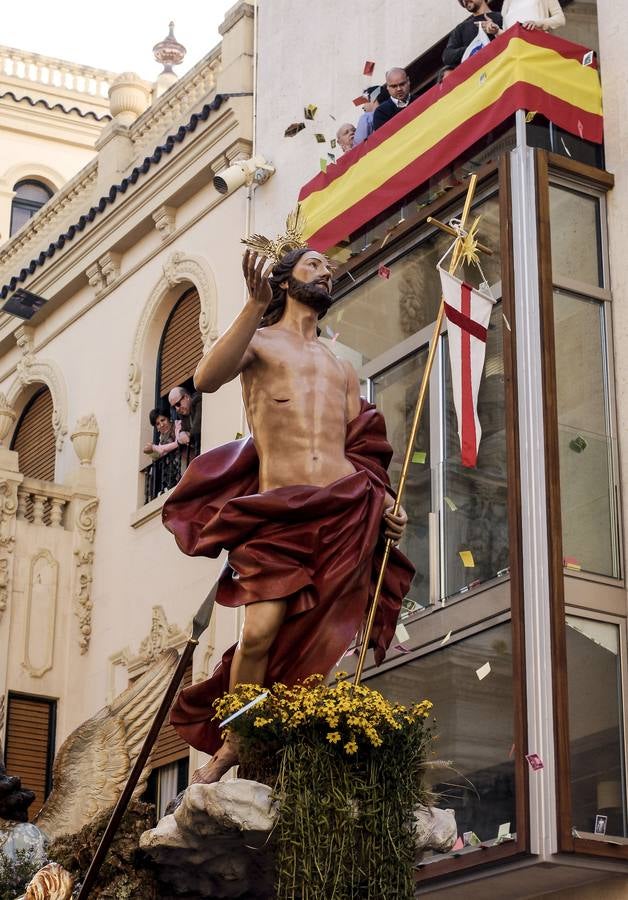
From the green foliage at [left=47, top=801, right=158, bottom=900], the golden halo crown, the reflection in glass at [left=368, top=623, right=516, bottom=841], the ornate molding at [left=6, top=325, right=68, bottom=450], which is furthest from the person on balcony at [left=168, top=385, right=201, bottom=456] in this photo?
the green foliage at [left=47, top=801, right=158, bottom=900]

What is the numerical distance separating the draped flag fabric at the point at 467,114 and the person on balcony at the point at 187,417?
377cm

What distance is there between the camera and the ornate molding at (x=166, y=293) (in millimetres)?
21156

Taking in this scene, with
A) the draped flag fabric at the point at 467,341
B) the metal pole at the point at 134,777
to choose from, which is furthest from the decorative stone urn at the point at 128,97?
the metal pole at the point at 134,777

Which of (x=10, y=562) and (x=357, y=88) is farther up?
(x=357, y=88)

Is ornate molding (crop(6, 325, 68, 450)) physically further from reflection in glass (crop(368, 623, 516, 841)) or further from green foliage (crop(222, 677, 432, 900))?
green foliage (crop(222, 677, 432, 900))

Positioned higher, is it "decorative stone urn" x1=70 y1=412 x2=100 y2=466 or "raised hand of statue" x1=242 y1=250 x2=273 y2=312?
"decorative stone urn" x1=70 y1=412 x2=100 y2=466

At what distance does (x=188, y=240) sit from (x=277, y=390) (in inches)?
532

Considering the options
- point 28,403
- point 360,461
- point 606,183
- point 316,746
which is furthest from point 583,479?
point 28,403

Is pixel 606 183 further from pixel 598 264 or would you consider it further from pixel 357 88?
pixel 357 88

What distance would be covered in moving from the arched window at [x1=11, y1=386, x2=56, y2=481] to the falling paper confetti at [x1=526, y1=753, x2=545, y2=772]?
11670mm

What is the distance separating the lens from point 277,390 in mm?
8922

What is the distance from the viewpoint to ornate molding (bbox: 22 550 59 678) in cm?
2172

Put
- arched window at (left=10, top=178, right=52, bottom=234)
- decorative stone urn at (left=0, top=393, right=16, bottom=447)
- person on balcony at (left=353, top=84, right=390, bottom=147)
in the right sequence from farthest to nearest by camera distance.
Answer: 1. arched window at (left=10, top=178, right=52, bottom=234)
2. decorative stone urn at (left=0, top=393, right=16, bottom=447)
3. person on balcony at (left=353, top=84, right=390, bottom=147)

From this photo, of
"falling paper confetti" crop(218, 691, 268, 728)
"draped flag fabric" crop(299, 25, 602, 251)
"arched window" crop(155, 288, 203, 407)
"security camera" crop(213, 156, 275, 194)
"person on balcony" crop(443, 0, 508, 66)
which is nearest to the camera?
"falling paper confetti" crop(218, 691, 268, 728)
